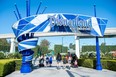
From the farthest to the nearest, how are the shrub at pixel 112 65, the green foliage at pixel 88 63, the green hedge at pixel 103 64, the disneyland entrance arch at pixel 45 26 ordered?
the green foliage at pixel 88 63
the green hedge at pixel 103 64
the shrub at pixel 112 65
the disneyland entrance arch at pixel 45 26

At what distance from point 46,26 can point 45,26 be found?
0.32 ft

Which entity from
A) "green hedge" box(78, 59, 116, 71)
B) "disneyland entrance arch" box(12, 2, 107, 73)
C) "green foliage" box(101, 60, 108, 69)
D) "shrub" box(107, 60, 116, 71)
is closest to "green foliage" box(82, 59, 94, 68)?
"green hedge" box(78, 59, 116, 71)

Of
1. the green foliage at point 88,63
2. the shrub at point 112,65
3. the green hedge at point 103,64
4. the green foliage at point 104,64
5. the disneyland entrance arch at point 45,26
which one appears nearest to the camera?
the disneyland entrance arch at point 45,26

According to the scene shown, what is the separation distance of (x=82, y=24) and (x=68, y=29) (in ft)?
4.73

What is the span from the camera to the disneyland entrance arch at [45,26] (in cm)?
1880

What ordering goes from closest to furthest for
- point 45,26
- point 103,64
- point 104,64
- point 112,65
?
point 45,26
point 112,65
point 104,64
point 103,64

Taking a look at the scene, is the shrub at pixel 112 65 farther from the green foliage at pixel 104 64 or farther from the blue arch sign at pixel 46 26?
the blue arch sign at pixel 46 26

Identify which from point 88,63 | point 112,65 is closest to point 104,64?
point 112,65

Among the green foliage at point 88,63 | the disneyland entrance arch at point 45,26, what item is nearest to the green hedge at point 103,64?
the green foliage at point 88,63

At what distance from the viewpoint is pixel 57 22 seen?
19.8 metres

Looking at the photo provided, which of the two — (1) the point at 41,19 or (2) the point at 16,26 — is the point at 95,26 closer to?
(1) the point at 41,19

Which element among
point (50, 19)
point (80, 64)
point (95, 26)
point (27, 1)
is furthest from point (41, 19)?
point (80, 64)

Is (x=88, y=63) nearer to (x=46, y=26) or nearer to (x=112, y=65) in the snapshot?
(x=112, y=65)

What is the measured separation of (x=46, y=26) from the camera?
19500 millimetres
